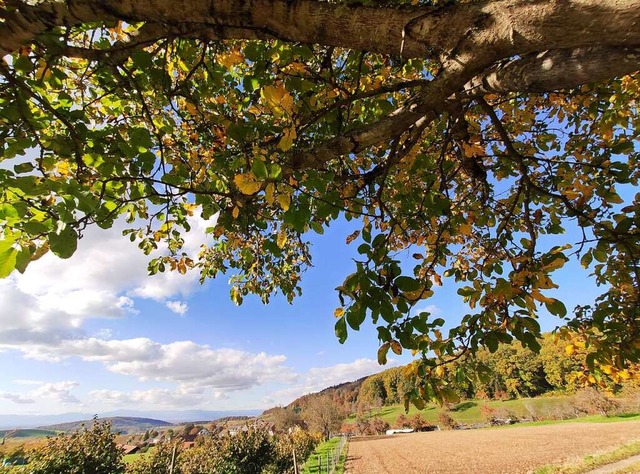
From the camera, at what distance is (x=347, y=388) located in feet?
536

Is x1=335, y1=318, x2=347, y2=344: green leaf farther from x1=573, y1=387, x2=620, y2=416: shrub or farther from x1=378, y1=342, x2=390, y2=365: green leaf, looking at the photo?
x1=573, y1=387, x2=620, y2=416: shrub

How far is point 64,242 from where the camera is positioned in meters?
1.44

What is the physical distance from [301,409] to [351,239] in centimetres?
10004

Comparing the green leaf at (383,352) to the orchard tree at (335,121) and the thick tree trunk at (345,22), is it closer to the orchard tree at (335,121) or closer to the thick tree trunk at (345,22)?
the orchard tree at (335,121)

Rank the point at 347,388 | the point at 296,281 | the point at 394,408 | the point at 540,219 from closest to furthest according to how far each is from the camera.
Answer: the point at 540,219, the point at 296,281, the point at 394,408, the point at 347,388

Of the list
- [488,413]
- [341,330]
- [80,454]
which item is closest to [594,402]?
[488,413]

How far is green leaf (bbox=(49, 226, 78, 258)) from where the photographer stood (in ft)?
4.60

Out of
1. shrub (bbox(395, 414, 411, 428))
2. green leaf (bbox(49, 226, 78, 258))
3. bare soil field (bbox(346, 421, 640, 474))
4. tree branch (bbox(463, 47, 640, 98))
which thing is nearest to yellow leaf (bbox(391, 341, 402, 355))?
tree branch (bbox(463, 47, 640, 98))

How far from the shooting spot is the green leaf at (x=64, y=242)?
55.2 inches

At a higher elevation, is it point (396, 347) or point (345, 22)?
point (345, 22)

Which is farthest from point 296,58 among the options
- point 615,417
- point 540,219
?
point 615,417

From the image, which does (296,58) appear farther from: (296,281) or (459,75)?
(296,281)

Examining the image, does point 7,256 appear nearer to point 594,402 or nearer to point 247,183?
point 247,183

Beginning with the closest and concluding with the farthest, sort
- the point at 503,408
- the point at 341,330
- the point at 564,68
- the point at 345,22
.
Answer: the point at 564,68
the point at 345,22
the point at 341,330
the point at 503,408
